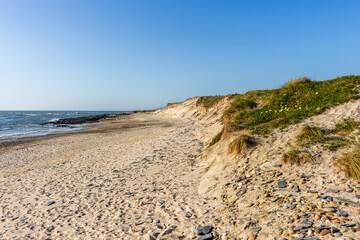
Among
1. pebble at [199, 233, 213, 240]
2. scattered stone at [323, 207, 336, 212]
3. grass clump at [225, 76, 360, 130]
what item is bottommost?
pebble at [199, 233, 213, 240]

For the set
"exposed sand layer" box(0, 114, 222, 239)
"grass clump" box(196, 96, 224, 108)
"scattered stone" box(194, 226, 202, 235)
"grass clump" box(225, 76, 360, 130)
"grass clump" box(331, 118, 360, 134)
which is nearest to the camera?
"scattered stone" box(194, 226, 202, 235)

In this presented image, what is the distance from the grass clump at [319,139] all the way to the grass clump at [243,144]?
1600mm

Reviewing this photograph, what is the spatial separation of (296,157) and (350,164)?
1282 millimetres

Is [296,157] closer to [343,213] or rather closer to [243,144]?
[243,144]

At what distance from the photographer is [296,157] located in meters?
6.08

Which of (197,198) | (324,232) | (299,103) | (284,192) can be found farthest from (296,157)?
(299,103)

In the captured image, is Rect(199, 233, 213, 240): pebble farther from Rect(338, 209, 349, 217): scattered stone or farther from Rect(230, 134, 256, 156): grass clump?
Rect(230, 134, 256, 156): grass clump

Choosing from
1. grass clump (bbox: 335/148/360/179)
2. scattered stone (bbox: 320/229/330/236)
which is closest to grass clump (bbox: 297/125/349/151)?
grass clump (bbox: 335/148/360/179)

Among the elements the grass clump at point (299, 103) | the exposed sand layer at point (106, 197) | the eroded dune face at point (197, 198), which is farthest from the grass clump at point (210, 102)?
the eroded dune face at point (197, 198)

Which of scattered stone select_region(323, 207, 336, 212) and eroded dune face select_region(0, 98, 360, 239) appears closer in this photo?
Answer: scattered stone select_region(323, 207, 336, 212)

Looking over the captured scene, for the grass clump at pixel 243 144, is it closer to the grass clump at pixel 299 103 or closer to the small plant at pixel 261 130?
the small plant at pixel 261 130

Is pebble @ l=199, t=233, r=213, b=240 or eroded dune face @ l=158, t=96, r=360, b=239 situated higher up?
eroded dune face @ l=158, t=96, r=360, b=239

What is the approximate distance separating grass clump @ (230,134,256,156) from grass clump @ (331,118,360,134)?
2.75 m

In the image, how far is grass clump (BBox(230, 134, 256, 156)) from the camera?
7.63 meters
